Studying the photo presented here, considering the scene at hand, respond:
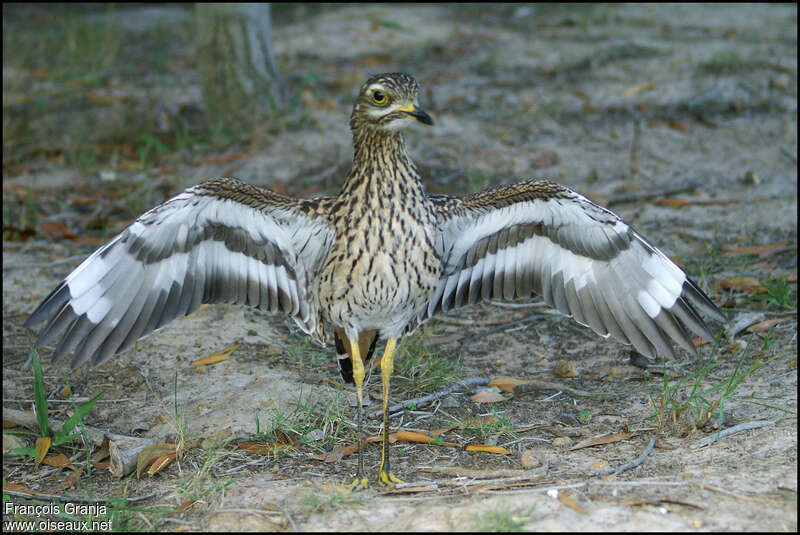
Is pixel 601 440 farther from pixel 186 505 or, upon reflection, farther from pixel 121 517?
pixel 121 517

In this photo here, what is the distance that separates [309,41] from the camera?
9750 millimetres

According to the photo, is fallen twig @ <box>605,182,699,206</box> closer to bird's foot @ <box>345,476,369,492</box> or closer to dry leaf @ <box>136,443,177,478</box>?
bird's foot @ <box>345,476,369,492</box>

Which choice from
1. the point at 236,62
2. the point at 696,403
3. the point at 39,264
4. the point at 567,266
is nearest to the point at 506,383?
the point at 567,266

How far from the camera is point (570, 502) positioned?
3.12 m

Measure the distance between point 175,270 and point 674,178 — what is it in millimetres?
4257

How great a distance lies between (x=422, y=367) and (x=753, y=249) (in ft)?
7.63

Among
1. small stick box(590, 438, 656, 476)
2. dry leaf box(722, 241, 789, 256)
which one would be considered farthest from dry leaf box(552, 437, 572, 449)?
dry leaf box(722, 241, 789, 256)

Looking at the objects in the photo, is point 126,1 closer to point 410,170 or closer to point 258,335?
point 258,335

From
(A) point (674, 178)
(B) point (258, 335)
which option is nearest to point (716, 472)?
(B) point (258, 335)

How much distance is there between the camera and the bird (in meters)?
3.66

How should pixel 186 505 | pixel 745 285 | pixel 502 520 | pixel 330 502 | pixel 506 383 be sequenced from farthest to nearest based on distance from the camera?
1. pixel 745 285
2. pixel 506 383
3. pixel 186 505
4. pixel 330 502
5. pixel 502 520

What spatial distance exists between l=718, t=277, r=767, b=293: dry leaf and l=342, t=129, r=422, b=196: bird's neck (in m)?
2.33

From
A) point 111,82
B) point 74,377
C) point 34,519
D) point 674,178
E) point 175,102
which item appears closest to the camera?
point 34,519

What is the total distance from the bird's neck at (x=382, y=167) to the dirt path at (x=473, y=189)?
1107 millimetres
